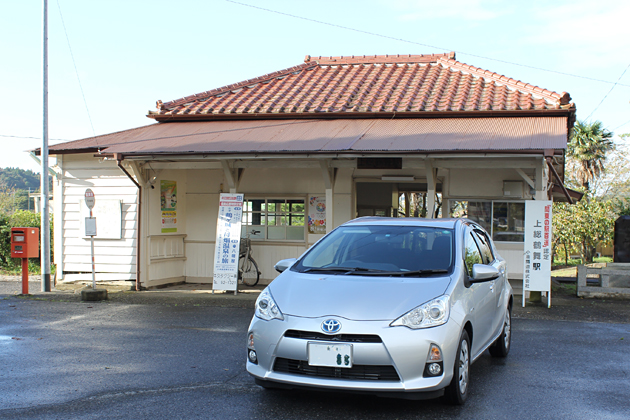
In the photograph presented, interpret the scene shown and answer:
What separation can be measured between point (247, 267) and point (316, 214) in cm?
198

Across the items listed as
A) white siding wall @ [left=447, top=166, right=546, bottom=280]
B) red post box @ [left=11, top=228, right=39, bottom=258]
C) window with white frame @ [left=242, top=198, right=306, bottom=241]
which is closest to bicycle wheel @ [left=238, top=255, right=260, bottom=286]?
window with white frame @ [left=242, top=198, right=306, bottom=241]

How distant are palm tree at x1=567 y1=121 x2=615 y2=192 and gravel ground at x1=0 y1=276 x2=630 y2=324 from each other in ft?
72.2

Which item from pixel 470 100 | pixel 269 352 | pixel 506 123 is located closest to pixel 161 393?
pixel 269 352

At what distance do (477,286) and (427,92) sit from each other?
853 cm

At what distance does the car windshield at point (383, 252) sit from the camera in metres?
4.87

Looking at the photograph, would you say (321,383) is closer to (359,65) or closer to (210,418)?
(210,418)

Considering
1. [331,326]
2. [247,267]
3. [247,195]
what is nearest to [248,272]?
[247,267]

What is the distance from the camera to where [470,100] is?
12.0 metres

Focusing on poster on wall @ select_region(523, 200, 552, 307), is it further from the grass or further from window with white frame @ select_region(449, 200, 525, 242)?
the grass

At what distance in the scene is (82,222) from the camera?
41.0ft

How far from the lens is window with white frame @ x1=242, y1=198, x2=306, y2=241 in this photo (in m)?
12.8

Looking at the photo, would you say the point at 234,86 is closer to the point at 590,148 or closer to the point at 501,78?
the point at 501,78

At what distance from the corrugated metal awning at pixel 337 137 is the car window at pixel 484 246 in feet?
9.86

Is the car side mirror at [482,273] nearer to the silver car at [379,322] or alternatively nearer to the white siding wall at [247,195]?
the silver car at [379,322]
